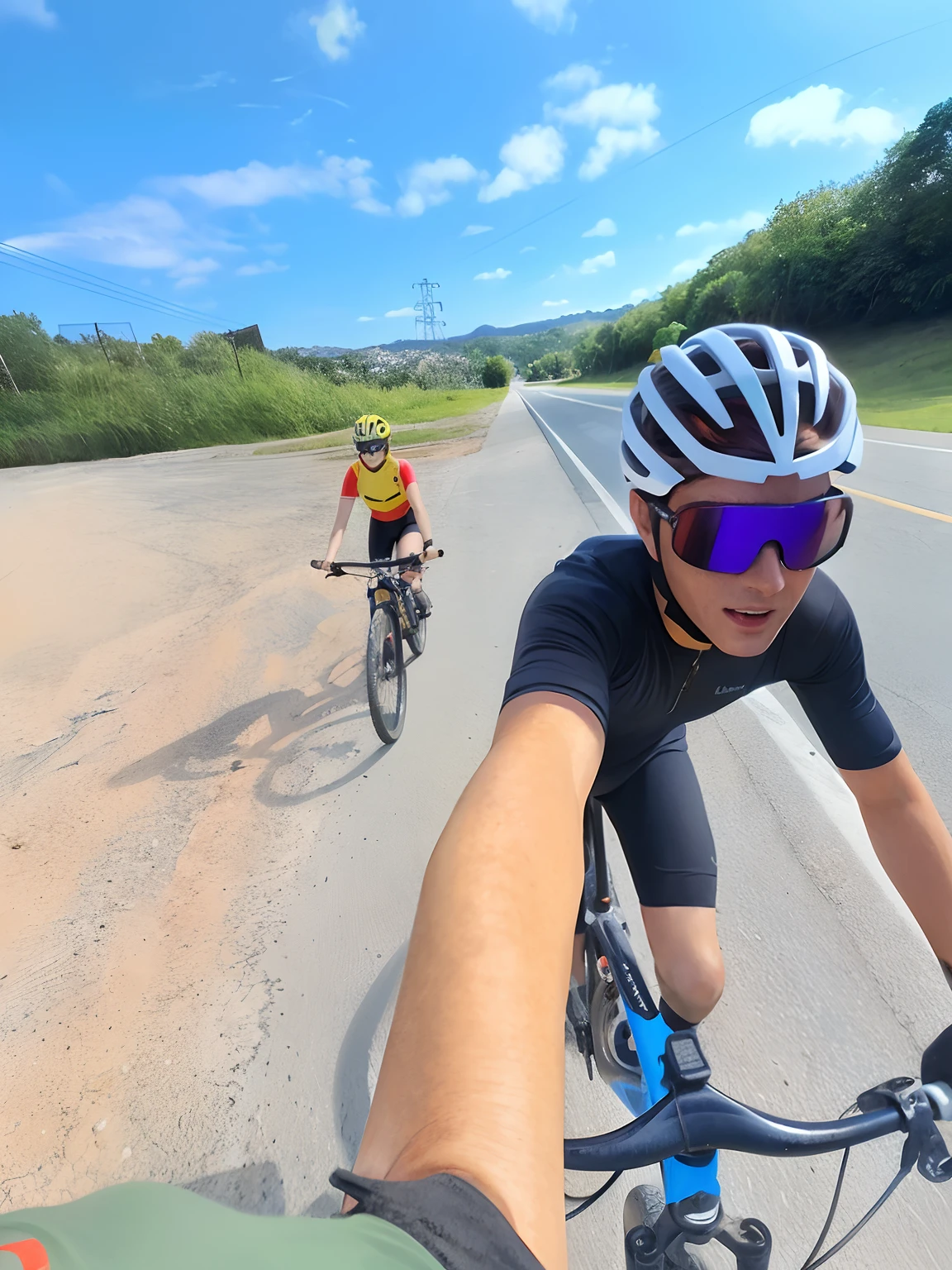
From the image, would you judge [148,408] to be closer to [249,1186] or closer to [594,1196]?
[249,1186]

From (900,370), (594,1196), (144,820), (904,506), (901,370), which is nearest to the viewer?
(594,1196)

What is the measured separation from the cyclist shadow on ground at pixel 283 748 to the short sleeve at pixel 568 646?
2562mm

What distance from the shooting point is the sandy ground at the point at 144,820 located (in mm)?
2082

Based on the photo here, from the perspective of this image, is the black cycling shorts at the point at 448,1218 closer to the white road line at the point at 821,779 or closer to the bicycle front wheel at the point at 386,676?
the white road line at the point at 821,779

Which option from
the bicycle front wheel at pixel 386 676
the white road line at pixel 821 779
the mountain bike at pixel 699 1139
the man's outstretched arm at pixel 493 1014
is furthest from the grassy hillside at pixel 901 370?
the man's outstretched arm at pixel 493 1014

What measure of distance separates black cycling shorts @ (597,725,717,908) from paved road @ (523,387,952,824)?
188 centimetres

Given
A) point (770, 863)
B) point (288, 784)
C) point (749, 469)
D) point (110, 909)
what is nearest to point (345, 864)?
point (288, 784)

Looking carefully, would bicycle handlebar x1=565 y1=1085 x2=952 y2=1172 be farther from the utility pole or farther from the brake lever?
the utility pole

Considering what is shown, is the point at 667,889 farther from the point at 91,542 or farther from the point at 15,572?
the point at 91,542

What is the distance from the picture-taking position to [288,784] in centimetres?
371

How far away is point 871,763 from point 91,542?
1086cm

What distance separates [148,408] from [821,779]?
29.6 meters

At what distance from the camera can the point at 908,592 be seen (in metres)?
5.33

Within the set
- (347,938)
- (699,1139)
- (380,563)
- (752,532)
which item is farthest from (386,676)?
(699,1139)
